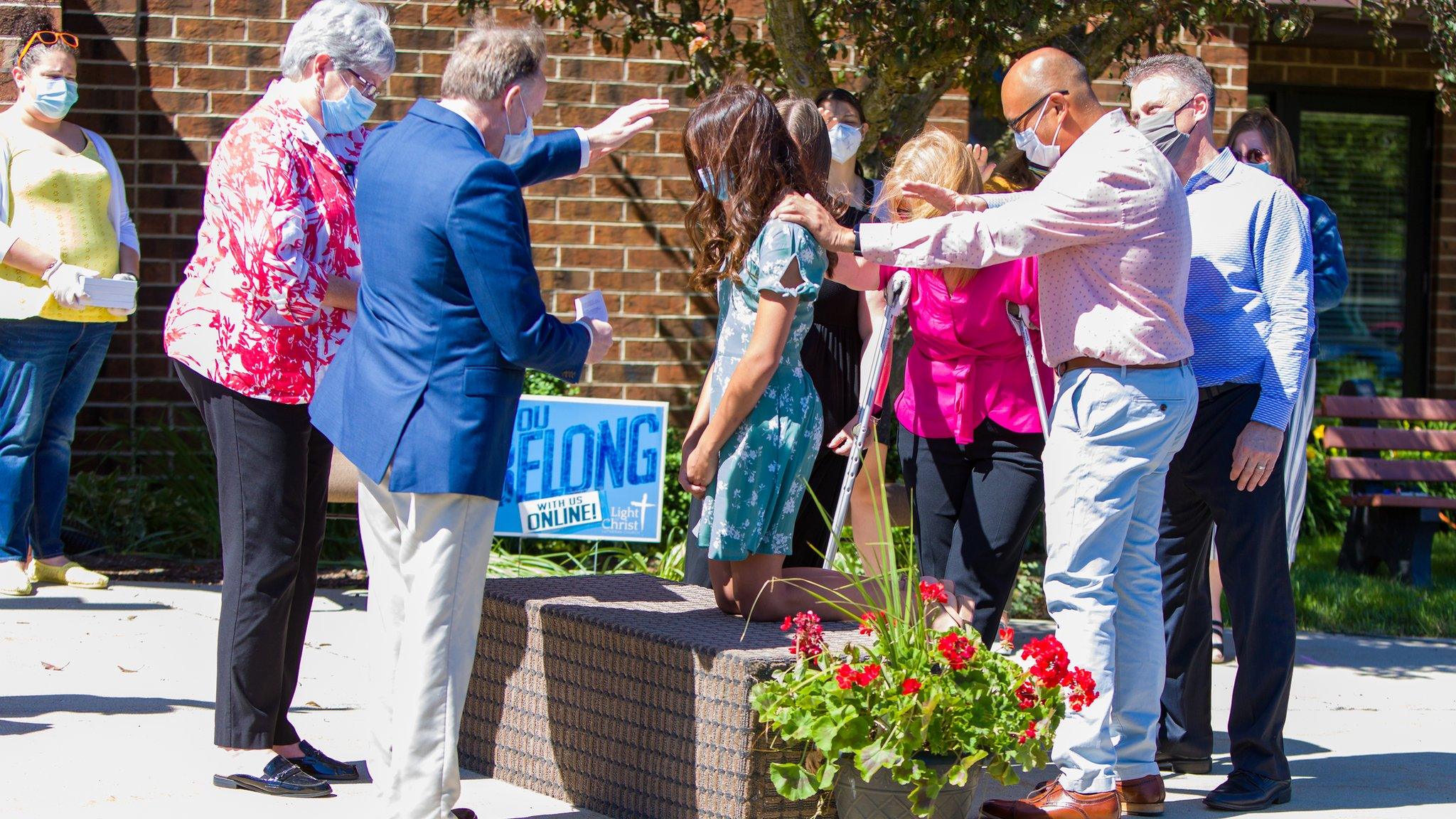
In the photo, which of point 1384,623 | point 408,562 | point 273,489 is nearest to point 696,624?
point 408,562

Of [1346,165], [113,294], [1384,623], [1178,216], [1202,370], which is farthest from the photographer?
[1346,165]

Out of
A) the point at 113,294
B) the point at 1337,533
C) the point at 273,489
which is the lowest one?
the point at 1337,533

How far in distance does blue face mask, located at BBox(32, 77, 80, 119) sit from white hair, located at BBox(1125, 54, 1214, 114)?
4302 mm

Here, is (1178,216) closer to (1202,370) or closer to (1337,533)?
(1202,370)

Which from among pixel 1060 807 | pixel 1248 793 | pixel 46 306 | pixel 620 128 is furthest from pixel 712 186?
pixel 46 306

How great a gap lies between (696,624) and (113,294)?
8.99ft

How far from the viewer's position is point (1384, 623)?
715cm

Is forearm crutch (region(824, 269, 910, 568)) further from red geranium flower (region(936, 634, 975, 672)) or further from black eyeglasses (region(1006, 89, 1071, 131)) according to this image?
red geranium flower (region(936, 634, 975, 672))

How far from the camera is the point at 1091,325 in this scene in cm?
384

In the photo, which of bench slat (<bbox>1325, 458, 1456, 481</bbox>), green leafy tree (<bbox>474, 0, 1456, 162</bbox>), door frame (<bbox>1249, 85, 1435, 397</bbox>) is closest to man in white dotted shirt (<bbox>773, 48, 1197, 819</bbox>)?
green leafy tree (<bbox>474, 0, 1456, 162</bbox>)

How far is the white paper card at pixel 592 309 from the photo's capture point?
3.64 metres

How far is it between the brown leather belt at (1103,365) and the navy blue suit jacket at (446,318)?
1.27 m

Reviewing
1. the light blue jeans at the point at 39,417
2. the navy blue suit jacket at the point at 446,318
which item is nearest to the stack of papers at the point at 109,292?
the light blue jeans at the point at 39,417

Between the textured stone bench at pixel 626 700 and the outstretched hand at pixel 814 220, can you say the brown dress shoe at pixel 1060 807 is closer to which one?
the textured stone bench at pixel 626 700
